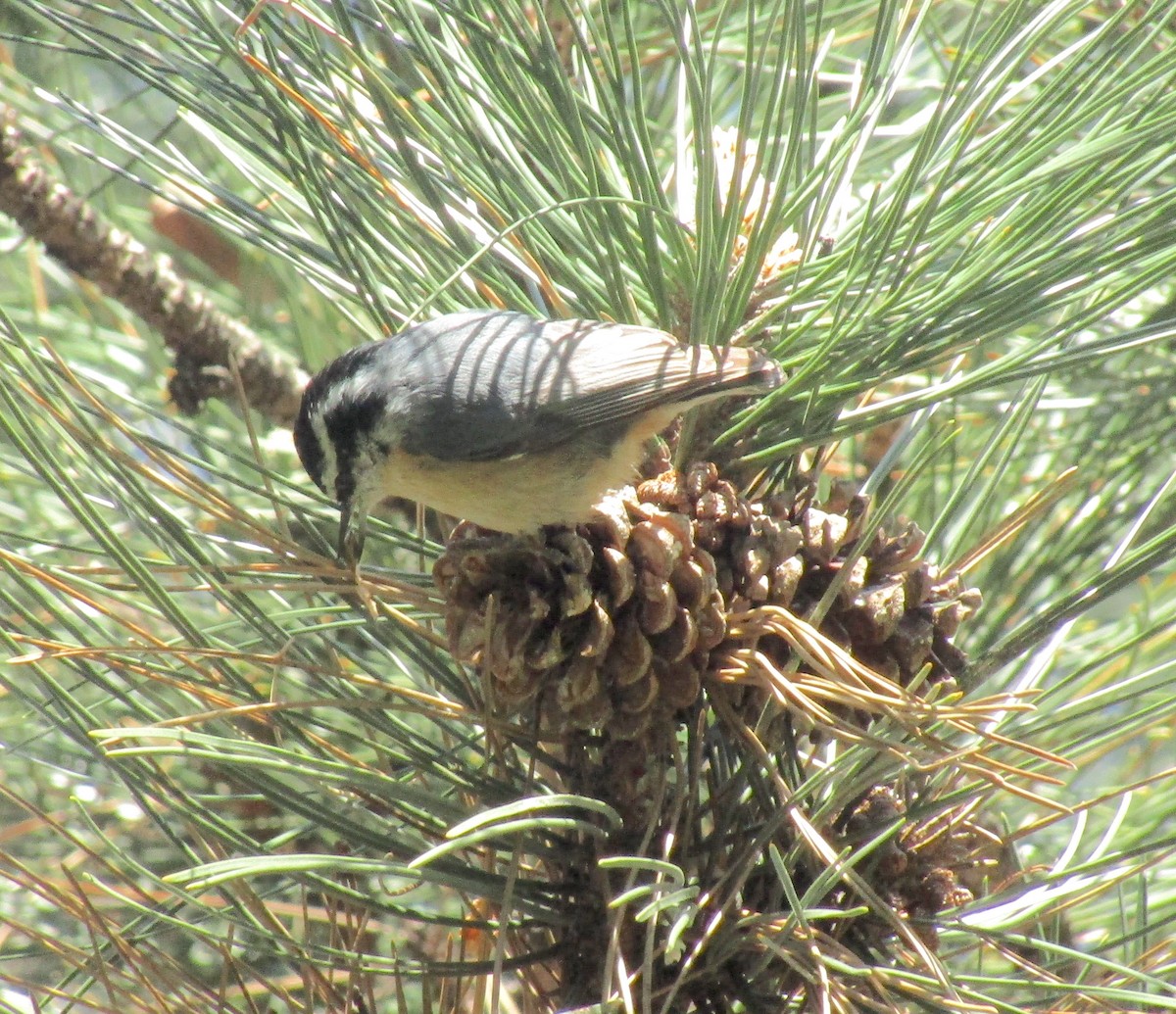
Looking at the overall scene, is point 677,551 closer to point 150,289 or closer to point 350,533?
point 350,533

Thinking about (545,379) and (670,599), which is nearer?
(670,599)

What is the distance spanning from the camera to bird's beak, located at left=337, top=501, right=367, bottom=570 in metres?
1.38

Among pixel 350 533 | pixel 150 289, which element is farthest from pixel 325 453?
pixel 150 289

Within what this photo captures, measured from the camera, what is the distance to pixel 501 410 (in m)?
1.81

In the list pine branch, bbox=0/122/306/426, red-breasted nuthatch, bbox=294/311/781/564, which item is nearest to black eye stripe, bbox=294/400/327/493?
red-breasted nuthatch, bbox=294/311/781/564

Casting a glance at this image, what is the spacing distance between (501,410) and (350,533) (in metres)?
0.40

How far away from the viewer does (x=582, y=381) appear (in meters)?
1.63

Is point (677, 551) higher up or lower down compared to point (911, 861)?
higher up

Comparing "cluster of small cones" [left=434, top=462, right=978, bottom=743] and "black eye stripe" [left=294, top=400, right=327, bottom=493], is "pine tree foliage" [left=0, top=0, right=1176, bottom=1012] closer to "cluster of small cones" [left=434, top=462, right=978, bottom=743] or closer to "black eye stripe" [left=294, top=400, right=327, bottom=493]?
"cluster of small cones" [left=434, top=462, right=978, bottom=743]

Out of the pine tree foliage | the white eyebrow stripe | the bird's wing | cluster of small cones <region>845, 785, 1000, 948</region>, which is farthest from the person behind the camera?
the white eyebrow stripe

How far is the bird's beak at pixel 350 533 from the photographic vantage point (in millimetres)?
1383

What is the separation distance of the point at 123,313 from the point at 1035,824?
2233mm

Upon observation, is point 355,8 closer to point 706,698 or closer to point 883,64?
point 883,64

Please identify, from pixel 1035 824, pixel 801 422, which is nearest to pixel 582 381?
pixel 801 422
